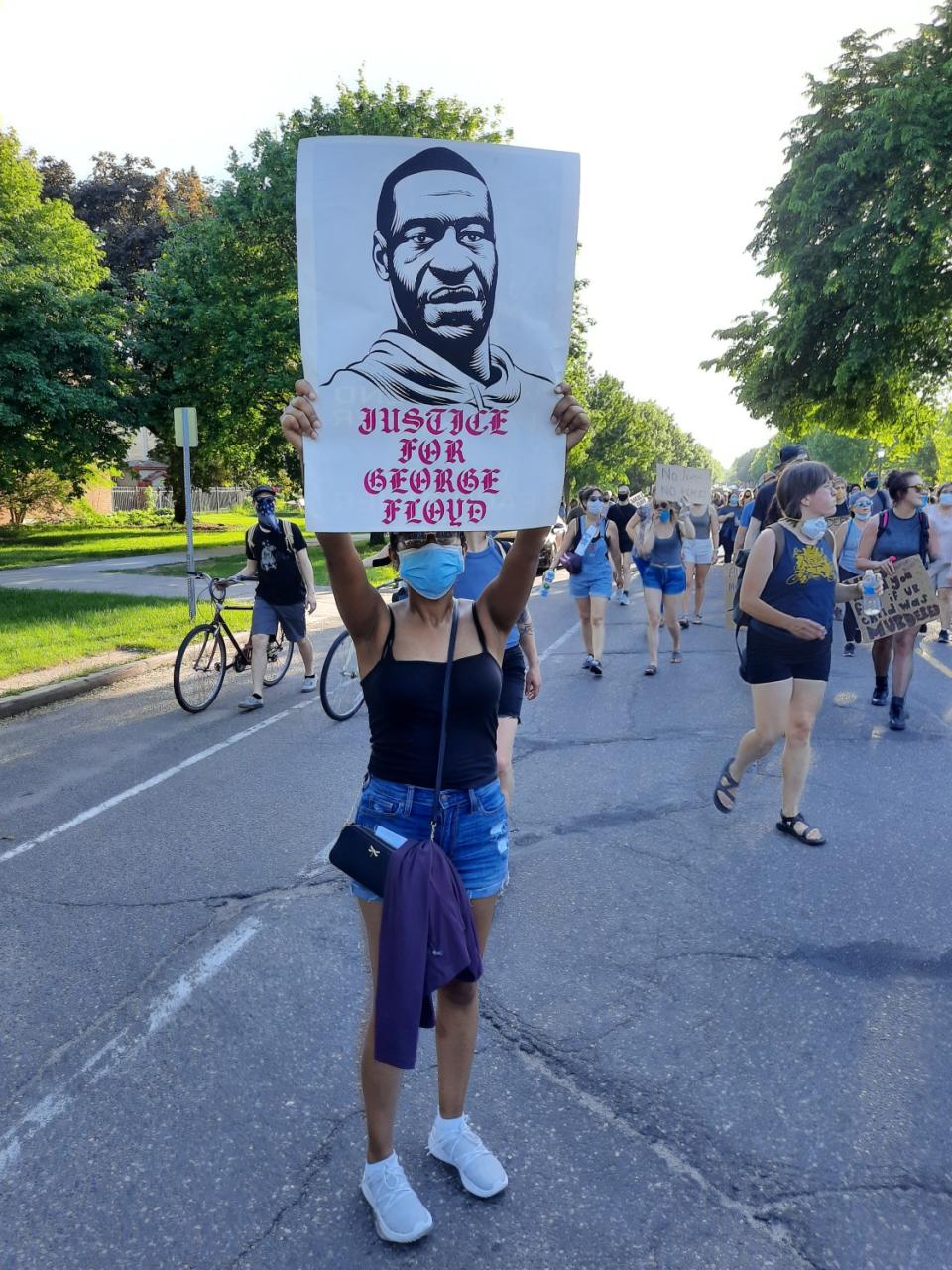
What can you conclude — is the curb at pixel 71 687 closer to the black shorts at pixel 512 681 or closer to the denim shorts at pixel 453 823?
the black shorts at pixel 512 681

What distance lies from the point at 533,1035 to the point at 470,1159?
2.36 ft

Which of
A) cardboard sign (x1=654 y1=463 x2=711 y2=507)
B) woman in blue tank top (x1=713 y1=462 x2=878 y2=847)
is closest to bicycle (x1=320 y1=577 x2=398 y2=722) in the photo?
woman in blue tank top (x1=713 y1=462 x2=878 y2=847)

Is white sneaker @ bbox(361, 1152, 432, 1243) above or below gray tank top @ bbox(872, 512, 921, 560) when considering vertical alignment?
below

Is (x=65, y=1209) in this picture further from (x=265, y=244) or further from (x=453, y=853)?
(x=265, y=244)

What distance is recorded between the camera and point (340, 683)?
8164 mm

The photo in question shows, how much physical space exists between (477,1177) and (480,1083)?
47 cm

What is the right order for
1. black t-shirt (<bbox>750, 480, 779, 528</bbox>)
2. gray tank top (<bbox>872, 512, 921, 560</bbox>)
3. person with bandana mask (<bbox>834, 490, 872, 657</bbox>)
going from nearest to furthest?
gray tank top (<bbox>872, 512, 921, 560</bbox>)
black t-shirt (<bbox>750, 480, 779, 528</bbox>)
person with bandana mask (<bbox>834, 490, 872, 657</bbox>)

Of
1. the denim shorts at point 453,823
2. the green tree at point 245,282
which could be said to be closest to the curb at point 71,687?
the denim shorts at point 453,823

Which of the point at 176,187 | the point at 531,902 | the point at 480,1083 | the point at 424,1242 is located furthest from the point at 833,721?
the point at 176,187

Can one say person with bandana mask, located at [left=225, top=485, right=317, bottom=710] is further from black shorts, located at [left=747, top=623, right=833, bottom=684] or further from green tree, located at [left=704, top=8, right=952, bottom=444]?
green tree, located at [left=704, top=8, right=952, bottom=444]

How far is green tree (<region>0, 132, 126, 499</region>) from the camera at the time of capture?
16.5 metres

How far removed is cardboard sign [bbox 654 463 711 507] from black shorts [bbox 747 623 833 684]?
7840 mm

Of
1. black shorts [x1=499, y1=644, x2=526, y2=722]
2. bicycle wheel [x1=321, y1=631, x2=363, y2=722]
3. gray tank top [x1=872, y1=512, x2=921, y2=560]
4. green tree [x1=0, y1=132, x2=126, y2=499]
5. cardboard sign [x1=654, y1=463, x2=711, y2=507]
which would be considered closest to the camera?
black shorts [x1=499, y1=644, x2=526, y2=722]

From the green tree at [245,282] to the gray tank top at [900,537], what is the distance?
1881 centimetres
